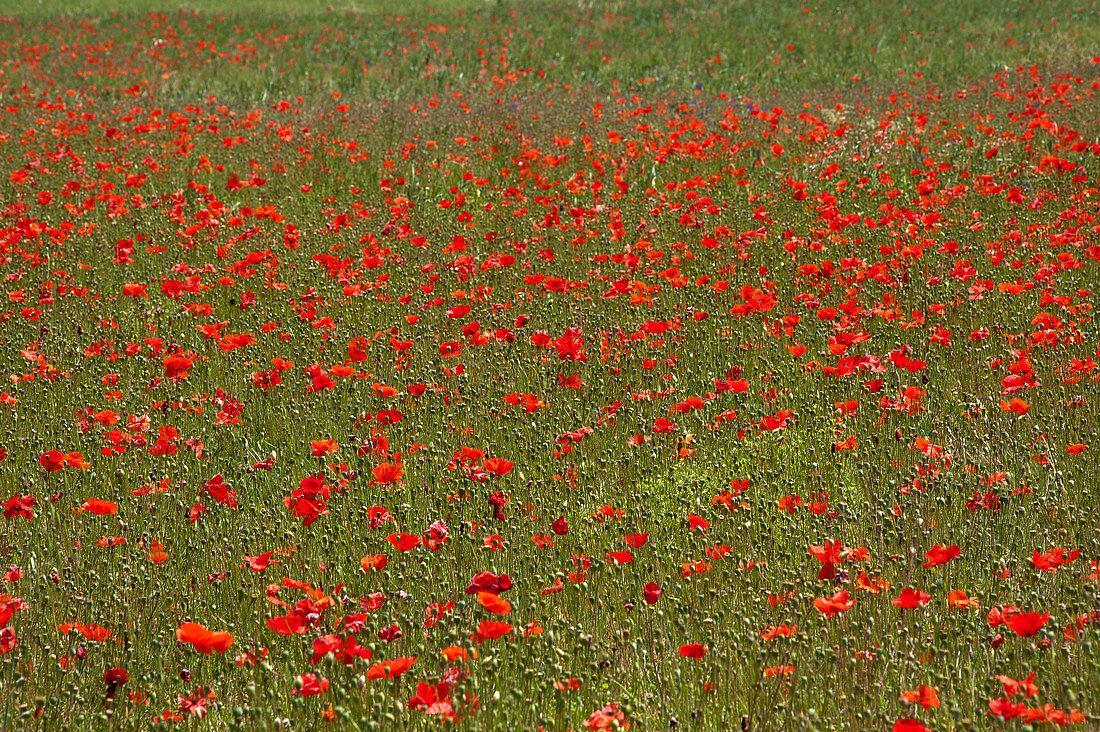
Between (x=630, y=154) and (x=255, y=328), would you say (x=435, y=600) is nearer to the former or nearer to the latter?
(x=255, y=328)

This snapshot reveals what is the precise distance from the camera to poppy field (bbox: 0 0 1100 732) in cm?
247

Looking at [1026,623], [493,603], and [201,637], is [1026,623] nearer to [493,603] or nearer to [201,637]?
[493,603]

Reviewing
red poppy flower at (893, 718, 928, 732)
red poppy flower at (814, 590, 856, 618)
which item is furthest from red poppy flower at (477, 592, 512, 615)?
red poppy flower at (893, 718, 928, 732)

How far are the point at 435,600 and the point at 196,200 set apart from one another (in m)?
6.80

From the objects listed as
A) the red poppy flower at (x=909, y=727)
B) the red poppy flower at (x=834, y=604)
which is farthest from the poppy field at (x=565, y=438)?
the red poppy flower at (x=834, y=604)

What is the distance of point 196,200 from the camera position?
8633mm

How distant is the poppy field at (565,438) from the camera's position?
247 cm

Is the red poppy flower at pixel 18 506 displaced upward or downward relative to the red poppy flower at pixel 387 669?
downward

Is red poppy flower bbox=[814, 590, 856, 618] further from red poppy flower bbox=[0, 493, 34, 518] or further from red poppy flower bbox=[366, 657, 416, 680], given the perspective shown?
red poppy flower bbox=[0, 493, 34, 518]

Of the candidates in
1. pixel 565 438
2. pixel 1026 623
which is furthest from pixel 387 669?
pixel 565 438

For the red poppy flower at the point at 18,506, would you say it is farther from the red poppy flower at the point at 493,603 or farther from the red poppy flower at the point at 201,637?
the red poppy flower at the point at 493,603

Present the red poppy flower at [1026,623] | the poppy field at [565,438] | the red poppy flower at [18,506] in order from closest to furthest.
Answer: the red poppy flower at [1026,623] < the poppy field at [565,438] < the red poppy flower at [18,506]

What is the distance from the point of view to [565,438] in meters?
3.84

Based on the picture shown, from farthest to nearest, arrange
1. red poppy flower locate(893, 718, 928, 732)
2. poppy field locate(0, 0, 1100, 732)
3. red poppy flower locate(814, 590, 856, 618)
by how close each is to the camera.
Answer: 1. poppy field locate(0, 0, 1100, 732)
2. red poppy flower locate(814, 590, 856, 618)
3. red poppy flower locate(893, 718, 928, 732)
